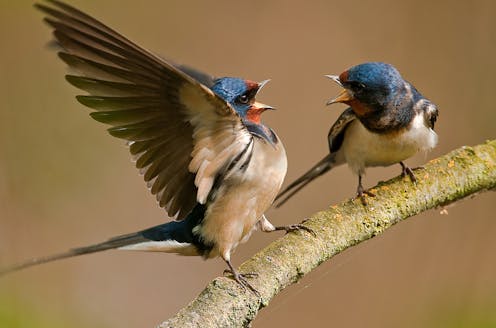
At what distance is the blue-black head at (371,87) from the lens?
9.86 feet

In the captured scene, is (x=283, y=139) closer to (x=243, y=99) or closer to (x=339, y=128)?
(x=339, y=128)

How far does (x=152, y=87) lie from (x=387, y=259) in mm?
2446

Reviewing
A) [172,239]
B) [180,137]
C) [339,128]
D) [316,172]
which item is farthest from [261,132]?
[316,172]

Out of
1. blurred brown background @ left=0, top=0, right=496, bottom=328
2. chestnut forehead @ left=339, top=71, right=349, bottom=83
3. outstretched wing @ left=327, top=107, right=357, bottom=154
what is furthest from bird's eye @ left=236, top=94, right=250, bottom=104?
blurred brown background @ left=0, top=0, right=496, bottom=328

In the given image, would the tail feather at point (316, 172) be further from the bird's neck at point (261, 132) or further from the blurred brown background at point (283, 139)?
the bird's neck at point (261, 132)

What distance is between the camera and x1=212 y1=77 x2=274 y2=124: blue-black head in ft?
8.47

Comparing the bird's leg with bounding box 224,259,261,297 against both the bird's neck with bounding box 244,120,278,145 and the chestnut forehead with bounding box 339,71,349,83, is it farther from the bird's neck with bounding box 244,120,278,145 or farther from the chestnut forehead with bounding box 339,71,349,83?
the chestnut forehead with bounding box 339,71,349,83

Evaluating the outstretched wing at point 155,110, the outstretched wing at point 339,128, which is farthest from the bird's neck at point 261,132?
the outstretched wing at point 339,128

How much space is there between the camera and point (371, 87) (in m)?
3.02

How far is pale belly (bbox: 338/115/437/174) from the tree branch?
0.23 metres

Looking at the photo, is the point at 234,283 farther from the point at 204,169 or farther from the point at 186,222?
the point at 186,222

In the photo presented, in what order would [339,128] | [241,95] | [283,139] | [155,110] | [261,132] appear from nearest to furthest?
[155,110]
[261,132]
[241,95]
[339,128]
[283,139]

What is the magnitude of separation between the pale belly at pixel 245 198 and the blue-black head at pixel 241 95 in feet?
0.63

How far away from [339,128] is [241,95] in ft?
2.67
